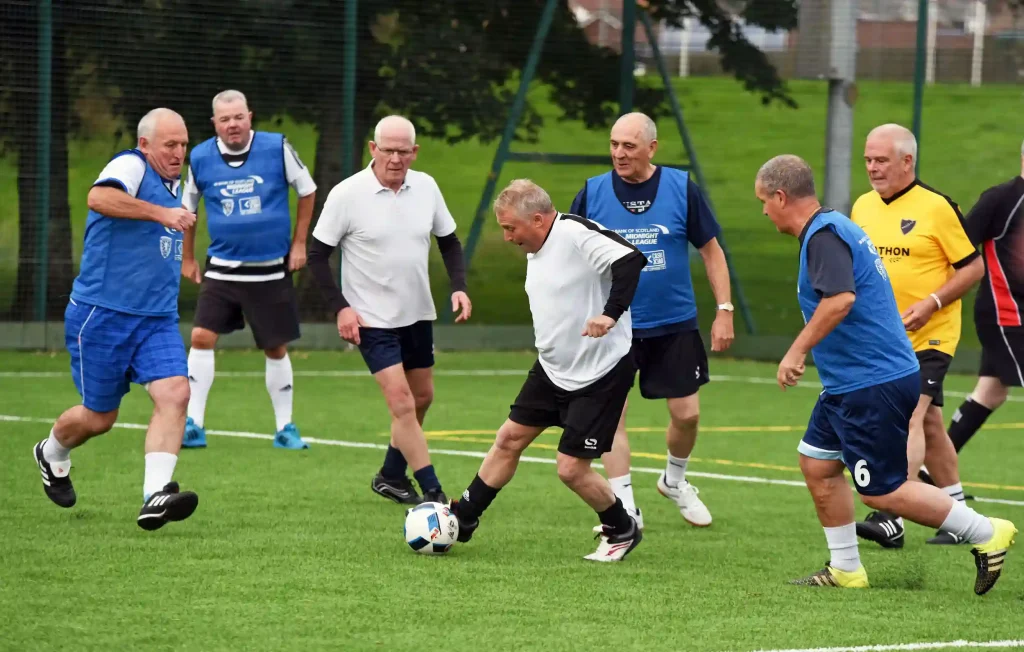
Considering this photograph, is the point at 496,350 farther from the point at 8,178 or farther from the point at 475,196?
the point at 8,178

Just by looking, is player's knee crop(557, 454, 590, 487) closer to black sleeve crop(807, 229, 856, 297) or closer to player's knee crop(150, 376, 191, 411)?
black sleeve crop(807, 229, 856, 297)

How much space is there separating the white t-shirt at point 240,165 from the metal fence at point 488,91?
4041 mm

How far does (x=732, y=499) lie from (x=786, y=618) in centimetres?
335

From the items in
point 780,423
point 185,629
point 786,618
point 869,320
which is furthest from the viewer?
point 780,423

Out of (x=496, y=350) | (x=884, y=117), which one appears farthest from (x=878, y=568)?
(x=884, y=117)

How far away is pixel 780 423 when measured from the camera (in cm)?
1286

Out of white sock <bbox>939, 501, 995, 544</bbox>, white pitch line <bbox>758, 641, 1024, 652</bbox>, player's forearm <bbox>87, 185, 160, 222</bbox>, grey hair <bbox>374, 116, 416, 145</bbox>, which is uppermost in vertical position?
grey hair <bbox>374, 116, 416, 145</bbox>

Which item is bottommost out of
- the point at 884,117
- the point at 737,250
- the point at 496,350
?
the point at 496,350

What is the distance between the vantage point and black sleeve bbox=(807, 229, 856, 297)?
6195mm

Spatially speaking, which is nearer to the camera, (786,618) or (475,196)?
(786,618)

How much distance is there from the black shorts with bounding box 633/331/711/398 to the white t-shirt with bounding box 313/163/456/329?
121 centimetres

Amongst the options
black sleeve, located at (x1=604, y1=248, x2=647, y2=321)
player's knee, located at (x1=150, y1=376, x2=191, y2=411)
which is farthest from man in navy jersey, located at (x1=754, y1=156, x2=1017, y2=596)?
player's knee, located at (x1=150, y1=376, x2=191, y2=411)

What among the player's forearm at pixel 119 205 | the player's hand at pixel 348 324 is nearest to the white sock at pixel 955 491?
the player's hand at pixel 348 324

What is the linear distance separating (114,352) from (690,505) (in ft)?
10.1
